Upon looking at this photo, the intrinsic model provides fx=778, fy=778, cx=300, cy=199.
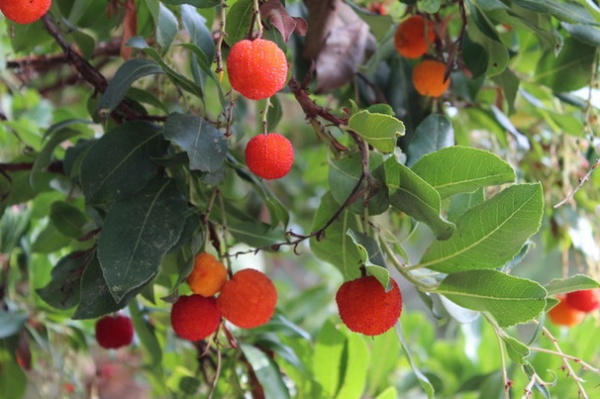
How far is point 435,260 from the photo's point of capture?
0.76m

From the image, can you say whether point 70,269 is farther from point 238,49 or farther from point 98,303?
point 238,49

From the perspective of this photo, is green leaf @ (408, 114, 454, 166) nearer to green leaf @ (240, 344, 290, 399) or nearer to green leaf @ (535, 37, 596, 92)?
green leaf @ (535, 37, 596, 92)

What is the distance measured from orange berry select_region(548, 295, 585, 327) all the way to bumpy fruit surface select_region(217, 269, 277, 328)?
0.54 meters

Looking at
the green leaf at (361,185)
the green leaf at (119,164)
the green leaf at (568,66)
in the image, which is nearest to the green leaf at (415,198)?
the green leaf at (361,185)

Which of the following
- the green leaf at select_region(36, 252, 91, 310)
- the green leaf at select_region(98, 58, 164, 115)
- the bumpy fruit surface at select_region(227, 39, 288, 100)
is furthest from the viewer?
the green leaf at select_region(36, 252, 91, 310)

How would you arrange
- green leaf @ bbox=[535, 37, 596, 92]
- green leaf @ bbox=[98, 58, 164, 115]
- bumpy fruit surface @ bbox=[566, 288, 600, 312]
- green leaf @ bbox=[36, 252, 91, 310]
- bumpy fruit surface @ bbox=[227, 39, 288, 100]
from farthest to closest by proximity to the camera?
bumpy fruit surface @ bbox=[566, 288, 600, 312], green leaf @ bbox=[535, 37, 596, 92], green leaf @ bbox=[36, 252, 91, 310], green leaf @ bbox=[98, 58, 164, 115], bumpy fruit surface @ bbox=[227, 39, 288, 100]

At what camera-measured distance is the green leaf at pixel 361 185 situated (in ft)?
2.31

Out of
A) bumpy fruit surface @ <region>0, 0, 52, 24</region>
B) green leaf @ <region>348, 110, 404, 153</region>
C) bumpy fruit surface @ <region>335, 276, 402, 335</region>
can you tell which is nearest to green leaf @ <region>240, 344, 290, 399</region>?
bumpy fruit surface @ <region>335, 276, 402, 335</region>

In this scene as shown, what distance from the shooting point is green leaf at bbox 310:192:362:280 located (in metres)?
0.77

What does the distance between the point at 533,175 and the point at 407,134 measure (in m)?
0.39

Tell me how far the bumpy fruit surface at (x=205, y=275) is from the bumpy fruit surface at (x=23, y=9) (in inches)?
10.6

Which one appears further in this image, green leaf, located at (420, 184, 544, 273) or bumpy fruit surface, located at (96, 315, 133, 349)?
bumpy fruit surface, located at (96, 315, 133, 349)

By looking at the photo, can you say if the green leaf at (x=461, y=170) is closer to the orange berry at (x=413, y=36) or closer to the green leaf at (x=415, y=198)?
the green leaf at (x=415, y=198)

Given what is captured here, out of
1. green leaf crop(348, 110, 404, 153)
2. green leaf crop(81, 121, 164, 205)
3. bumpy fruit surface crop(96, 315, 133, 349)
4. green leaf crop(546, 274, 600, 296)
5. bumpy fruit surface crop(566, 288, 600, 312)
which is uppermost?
green leaf crop(348, 110, 404, 153)
